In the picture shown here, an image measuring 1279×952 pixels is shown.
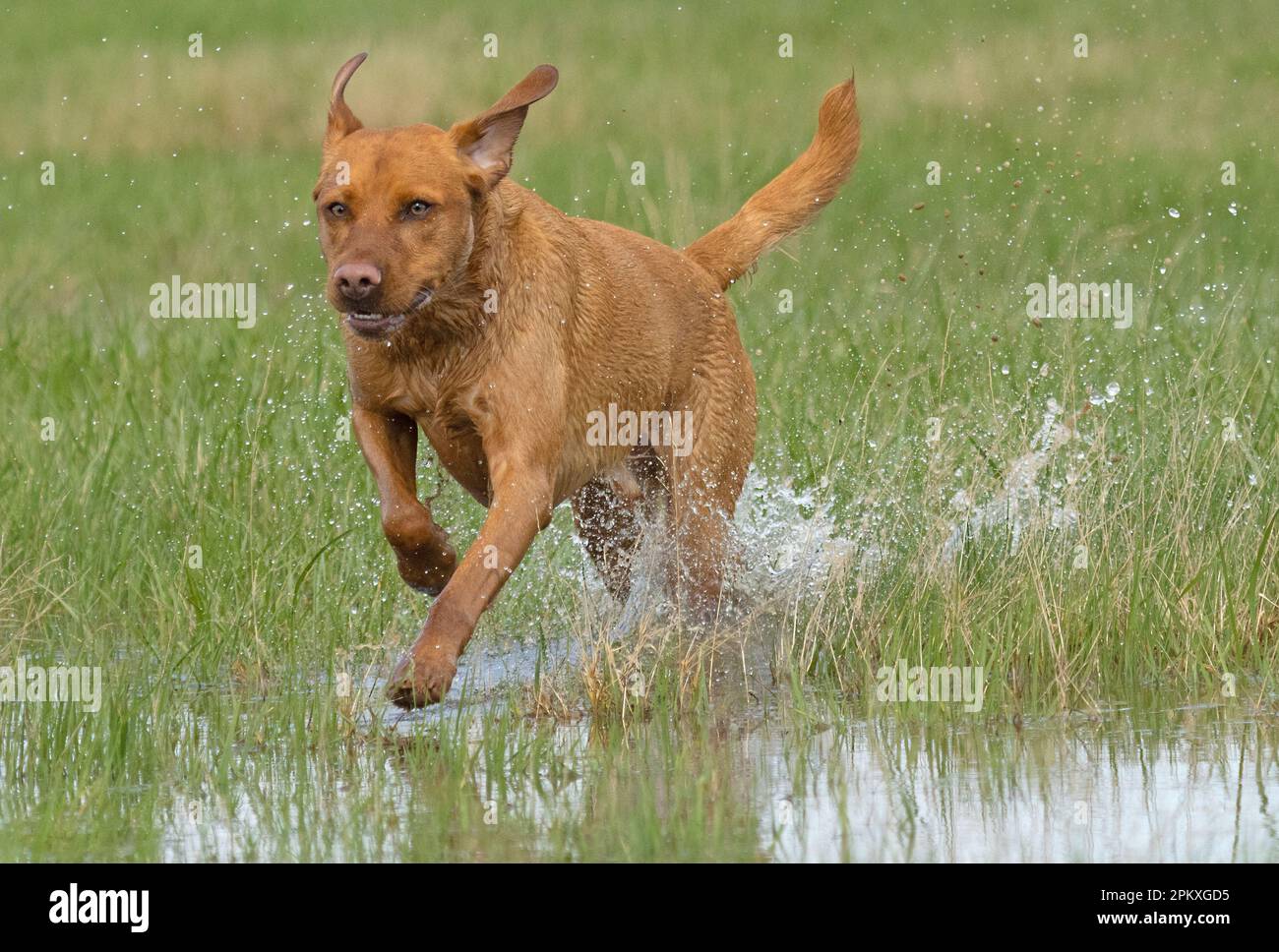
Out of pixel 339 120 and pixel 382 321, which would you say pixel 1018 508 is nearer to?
pixel 382 321

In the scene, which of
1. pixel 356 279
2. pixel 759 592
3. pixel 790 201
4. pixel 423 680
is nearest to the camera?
pixel 423 680

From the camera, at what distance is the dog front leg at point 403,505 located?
6285 millimetres

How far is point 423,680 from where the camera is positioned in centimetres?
562

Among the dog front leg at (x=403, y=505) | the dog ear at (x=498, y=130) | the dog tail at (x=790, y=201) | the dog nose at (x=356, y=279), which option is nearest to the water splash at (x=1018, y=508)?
the dog tail at (x=790, y=201)

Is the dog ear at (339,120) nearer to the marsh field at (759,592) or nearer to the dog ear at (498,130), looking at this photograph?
the dog ear at (498,130)

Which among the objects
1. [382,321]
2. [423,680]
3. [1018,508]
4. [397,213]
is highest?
[397,213]

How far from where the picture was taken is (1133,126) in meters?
16.5

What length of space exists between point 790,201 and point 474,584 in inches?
95.3

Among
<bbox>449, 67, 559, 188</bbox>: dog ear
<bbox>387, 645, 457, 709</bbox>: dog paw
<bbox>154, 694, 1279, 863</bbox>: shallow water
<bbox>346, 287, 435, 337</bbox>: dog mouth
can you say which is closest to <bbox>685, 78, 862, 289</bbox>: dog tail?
<bbox>449, 67, 559, 188</bbox>: dog ear

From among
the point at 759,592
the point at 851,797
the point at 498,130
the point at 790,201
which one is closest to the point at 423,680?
the point at 851,797

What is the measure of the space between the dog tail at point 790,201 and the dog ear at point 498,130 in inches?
60.4

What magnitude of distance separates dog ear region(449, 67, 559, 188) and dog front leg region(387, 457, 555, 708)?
0.89m
